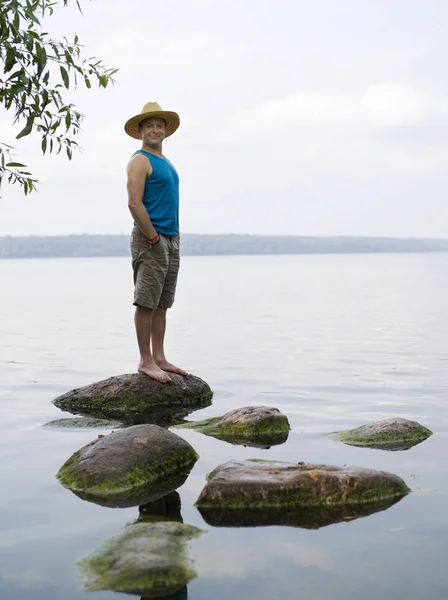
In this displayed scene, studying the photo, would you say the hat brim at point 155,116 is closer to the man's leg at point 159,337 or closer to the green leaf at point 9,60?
the man's leg at point 159,337

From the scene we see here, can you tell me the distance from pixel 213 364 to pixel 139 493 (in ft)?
27.5

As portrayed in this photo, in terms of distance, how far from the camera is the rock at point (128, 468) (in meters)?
6.19

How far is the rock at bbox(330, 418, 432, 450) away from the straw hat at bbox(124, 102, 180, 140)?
3797 millimetres

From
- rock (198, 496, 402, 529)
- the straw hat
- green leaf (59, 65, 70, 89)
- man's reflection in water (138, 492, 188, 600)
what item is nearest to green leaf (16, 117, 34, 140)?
green leaf (59, 65, 70, 89)

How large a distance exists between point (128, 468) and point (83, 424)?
2.36 meters

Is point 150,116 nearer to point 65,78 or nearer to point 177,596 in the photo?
point 65,78

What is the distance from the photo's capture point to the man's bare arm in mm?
9180

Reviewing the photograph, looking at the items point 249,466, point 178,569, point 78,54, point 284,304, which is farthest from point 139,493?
point 284,304

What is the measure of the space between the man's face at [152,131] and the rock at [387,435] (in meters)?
3.68

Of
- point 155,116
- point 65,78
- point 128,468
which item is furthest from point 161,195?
point 65,78

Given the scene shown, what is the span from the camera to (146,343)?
9680 millimetres

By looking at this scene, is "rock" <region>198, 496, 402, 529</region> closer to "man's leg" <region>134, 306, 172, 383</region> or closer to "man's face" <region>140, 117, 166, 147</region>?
"man's leg" <region>134, 306, 172, 383</region>

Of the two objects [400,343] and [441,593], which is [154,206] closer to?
[441,593]

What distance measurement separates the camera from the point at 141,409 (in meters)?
9.53
